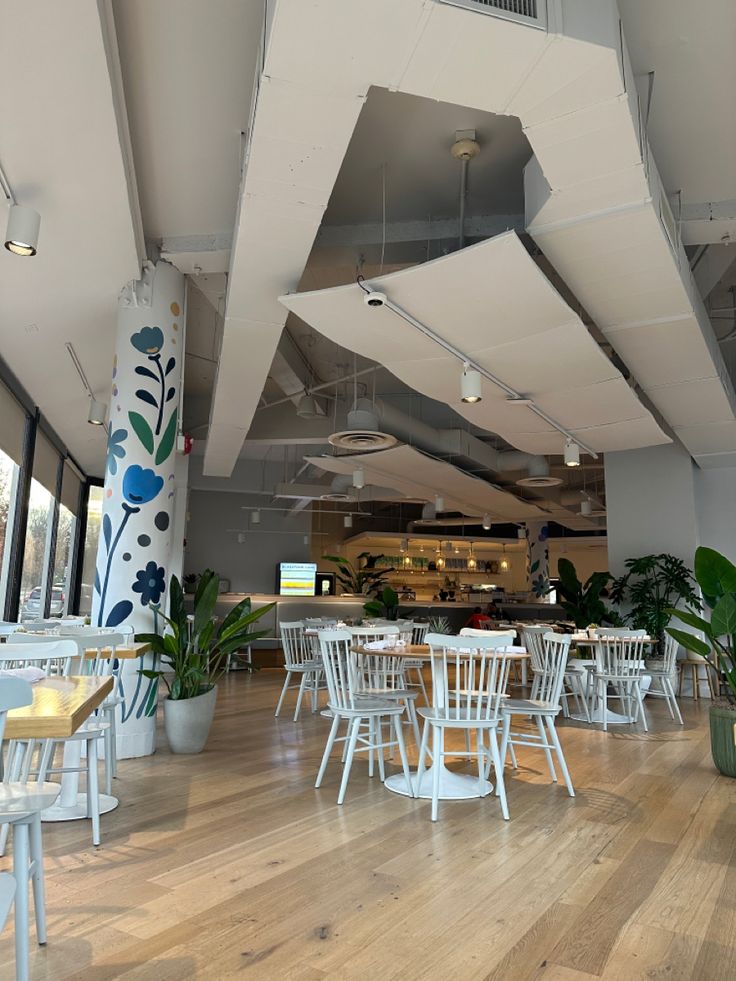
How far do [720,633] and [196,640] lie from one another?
3.38 metres

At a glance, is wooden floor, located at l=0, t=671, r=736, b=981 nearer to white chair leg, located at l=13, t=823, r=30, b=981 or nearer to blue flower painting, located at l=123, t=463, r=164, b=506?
white chair leg, located at l=13, t=823, r=30, b=981

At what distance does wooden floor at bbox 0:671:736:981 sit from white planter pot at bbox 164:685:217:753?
0.32 metres

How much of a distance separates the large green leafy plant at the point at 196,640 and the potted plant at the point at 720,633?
2.79 m

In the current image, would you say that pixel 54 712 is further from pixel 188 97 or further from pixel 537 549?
pixel 537 549

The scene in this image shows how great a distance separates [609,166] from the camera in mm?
2955

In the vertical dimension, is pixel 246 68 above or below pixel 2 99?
above

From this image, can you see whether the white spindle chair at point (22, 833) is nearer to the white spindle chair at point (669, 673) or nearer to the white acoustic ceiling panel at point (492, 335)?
the white acoustic ceiling panel at point (492, 335)

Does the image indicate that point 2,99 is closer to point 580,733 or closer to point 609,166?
point 609,166

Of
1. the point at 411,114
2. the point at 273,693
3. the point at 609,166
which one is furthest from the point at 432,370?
the point at 273,693

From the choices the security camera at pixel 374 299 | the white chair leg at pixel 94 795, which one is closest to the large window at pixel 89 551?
the security camera at pixel 374 299

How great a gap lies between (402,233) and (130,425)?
2.25 m

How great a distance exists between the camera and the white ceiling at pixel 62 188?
2.65m

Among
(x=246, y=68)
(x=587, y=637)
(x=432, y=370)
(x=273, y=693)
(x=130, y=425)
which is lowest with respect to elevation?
(x=273, y=693)

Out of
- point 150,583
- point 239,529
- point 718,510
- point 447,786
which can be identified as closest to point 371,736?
point 447,786
